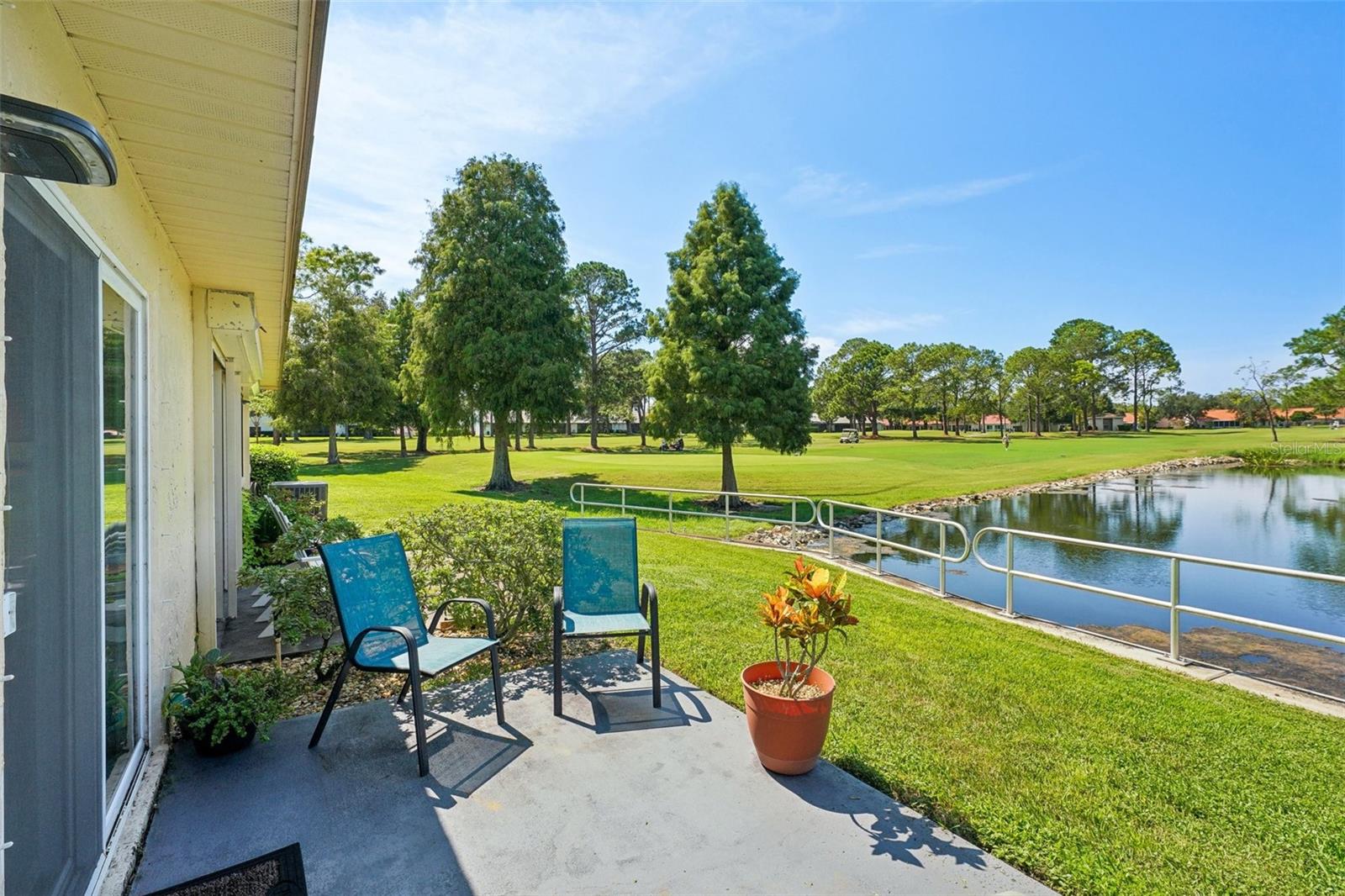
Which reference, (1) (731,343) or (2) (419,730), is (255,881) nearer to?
(2) (419,730)

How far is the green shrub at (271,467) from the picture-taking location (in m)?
10.8

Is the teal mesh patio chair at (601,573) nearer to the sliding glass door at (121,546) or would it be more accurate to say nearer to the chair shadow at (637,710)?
the chair shadow at (637,710)

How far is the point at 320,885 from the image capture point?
2135 millimetres

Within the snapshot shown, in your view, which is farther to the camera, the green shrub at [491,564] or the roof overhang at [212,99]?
the green shrub at [491,564]

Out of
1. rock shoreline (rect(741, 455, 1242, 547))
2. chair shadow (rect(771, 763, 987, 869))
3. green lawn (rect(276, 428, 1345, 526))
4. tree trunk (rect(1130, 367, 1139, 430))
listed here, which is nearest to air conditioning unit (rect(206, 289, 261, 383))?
chair shadow (rect(771, 763, 987, 869))

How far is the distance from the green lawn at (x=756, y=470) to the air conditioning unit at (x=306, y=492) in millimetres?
1878

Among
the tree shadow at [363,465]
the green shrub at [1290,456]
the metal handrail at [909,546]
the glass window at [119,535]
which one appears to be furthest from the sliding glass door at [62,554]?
the green shrub at [1290,456]

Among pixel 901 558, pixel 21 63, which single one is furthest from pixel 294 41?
pixel 901 558

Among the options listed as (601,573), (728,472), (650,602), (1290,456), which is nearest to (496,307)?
(728,472)

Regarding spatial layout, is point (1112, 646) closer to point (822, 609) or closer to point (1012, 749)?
point (1012, 749)

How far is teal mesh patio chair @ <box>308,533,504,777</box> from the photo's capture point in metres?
3.05

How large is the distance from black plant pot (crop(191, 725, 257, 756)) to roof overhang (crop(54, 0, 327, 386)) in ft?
8.25

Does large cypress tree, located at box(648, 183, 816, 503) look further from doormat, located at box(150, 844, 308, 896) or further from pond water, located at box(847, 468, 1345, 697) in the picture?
doormat, located at box(150, 844, 308, 896)

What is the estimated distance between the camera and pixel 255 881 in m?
2.16
